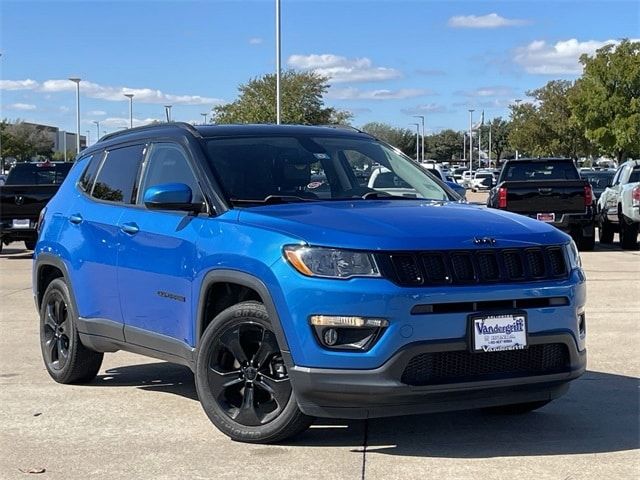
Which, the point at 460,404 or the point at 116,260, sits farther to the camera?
the point at 116,260

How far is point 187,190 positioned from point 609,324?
5582 millimetres

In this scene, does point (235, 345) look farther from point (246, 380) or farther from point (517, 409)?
point (517, 409)

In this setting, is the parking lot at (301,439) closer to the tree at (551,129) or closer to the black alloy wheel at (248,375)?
the black alloy wheel at (248,375)

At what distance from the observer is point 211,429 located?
5848 millimetres

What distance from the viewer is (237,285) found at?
217 inches

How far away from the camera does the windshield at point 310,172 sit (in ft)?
19.6

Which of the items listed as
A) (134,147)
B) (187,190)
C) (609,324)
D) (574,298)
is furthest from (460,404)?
(609,324)

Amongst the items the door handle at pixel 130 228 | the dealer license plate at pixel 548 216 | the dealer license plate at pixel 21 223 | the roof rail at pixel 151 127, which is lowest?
the dealer license plate at pixel 21 223

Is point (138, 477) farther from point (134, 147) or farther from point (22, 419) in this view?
point (134, 147)

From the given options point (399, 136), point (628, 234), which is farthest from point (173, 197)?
point (399, 136)

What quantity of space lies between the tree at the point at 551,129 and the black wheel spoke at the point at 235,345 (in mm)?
70351

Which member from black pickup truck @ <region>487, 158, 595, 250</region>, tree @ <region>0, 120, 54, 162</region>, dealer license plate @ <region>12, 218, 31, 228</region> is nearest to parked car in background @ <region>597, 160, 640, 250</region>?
black pickup truck @ <region>487, 158, 595, 250</region>

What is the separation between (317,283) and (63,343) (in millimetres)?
3254

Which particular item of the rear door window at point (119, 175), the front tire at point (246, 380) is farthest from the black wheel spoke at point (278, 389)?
the rear door window at point (119, 175)
